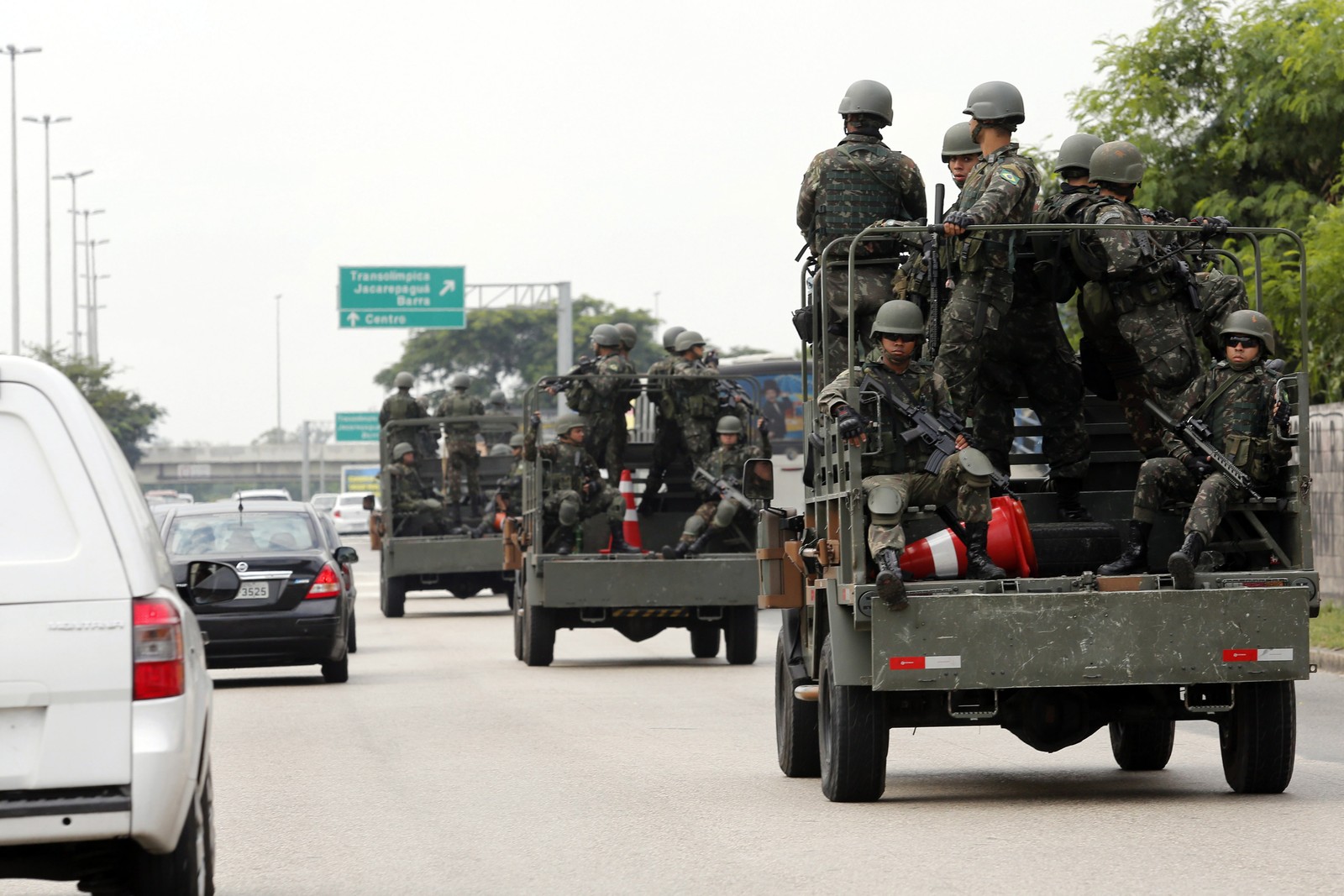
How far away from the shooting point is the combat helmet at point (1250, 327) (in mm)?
9492

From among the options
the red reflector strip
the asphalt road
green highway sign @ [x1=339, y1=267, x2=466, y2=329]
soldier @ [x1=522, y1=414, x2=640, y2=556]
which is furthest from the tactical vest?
green highway sign @ [x1=339, y1=267, x2=466, y2=329]

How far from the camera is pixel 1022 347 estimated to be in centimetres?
1030

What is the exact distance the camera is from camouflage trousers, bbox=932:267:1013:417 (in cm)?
989

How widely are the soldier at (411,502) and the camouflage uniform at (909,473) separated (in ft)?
63.5

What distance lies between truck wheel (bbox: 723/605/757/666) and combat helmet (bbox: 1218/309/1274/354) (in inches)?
402

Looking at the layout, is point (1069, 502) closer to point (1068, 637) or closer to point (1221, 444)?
point (1221, 444)

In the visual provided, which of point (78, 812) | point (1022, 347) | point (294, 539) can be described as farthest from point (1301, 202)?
point (78, 812)

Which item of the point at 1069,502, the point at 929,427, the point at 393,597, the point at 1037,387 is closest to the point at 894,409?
the point at 929,427

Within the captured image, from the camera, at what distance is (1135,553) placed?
31.6 ft

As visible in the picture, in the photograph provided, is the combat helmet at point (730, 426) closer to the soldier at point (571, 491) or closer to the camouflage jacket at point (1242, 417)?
the soldier at point (571, 491)

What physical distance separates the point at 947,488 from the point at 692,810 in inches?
68.3

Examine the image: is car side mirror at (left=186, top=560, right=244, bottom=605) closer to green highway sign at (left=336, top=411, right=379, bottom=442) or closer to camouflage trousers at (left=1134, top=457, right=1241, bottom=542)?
camouflage trousers at (left=1134, top=457, right=1241, bottom=542)

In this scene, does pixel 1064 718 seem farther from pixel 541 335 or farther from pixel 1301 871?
pixel 541 335

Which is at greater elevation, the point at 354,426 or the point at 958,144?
the point at 958,144
